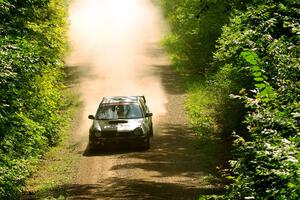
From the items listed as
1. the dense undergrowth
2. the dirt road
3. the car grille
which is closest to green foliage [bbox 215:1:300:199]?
the dense undergrowth

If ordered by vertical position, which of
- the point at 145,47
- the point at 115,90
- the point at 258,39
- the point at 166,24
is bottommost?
the point at 258,39

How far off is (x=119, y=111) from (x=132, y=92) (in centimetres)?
1160

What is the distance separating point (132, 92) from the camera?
3138cm

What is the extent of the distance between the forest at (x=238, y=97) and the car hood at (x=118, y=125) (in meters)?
2.16

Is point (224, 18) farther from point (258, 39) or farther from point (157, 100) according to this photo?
point (258, 39)

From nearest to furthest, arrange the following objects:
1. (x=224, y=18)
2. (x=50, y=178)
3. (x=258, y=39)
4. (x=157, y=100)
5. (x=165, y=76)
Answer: (x=258, y=39) < (x=50, y=178) < (x=224, y=18) < (x=157, y=100) < (x=165, y=76)

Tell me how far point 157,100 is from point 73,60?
1586 cm

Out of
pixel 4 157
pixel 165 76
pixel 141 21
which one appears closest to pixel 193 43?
pixel 165 76

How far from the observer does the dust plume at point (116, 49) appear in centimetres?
3161

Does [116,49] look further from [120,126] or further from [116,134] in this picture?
[116,134]

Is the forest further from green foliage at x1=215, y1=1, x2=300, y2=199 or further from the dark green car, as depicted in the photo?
the dark green car

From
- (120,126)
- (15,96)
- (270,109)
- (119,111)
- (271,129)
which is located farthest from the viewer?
(119,111)

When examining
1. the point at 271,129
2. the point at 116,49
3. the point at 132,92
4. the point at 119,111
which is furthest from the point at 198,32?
the point at 271,129

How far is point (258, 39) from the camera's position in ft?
25.8
